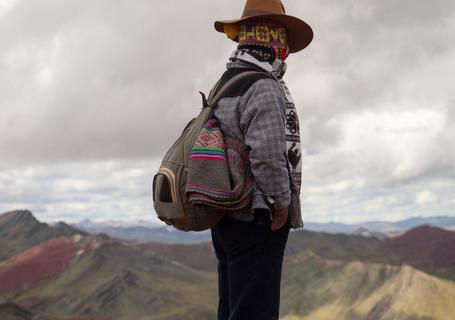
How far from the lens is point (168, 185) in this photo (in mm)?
4371

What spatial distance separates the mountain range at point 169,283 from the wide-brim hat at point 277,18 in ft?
115

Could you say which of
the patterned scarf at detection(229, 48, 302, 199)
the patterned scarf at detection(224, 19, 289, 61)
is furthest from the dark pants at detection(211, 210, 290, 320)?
the patterned scarf at detection(224, 19, 289, 61)

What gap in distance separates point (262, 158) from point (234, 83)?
63 centimetres

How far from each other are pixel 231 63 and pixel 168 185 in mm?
996

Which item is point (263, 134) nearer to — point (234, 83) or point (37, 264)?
point (234, 83)

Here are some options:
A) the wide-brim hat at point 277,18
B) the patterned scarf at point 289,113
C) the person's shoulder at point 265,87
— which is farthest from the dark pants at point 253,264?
the wide-brim hat at point 277,18

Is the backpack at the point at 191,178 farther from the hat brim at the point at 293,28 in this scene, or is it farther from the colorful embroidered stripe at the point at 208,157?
the hat brim at the point at 293,28

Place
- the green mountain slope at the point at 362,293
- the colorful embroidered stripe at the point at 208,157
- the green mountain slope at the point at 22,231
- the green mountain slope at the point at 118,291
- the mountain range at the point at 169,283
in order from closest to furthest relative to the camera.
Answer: the colorful embroidered stripe at the point at 208,157 < the green mountain slope at the point at 362,293 < the mountain range at the point at 169,283 < the green mountain slope at the point at 118,291 < the green mountain slope at the point at 22,231

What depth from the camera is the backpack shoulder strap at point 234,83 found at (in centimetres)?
437

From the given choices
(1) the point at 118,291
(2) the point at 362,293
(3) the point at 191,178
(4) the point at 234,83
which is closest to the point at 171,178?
(3) the point at 191,178

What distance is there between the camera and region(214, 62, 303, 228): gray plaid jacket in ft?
13.5

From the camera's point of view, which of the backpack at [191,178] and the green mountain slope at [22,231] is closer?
the backpack at [191,178]

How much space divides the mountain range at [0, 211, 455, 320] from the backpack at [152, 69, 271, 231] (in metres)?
34.7

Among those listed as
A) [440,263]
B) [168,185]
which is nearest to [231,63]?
[168,185]
